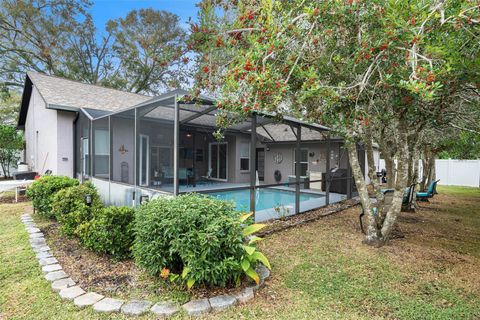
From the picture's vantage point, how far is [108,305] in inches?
105

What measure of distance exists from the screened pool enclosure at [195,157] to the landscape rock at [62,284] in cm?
189

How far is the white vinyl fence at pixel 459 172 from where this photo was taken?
15.4 meters

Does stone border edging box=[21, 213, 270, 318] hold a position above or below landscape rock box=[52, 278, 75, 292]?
below

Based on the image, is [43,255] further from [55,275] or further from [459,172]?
[459,172]

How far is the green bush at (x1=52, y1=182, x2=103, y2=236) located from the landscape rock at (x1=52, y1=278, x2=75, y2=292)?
1.48m

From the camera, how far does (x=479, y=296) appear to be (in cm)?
303

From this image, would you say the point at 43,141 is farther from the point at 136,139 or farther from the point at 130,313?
the point at 130,313

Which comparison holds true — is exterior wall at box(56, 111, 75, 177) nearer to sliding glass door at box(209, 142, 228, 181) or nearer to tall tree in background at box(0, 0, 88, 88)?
sliding glass door at box(209, 142, 228, 181)

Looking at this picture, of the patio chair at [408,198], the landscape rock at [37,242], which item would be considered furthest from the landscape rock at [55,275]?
the patio chair at [408,198]

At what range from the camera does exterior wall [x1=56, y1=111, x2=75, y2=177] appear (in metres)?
9.10

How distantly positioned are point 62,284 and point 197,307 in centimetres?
174

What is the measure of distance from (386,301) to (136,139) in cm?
512

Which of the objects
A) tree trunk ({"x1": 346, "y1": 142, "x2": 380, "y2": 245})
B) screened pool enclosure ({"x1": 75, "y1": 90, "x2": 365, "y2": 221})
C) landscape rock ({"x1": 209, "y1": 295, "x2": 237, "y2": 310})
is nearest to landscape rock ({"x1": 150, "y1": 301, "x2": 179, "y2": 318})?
landscape rock ({"x1": 209, "y1": 295, "x2": 237, "y2": 310})

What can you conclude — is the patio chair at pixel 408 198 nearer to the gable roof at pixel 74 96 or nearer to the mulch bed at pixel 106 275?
the mulch bed at pixel 106 275
